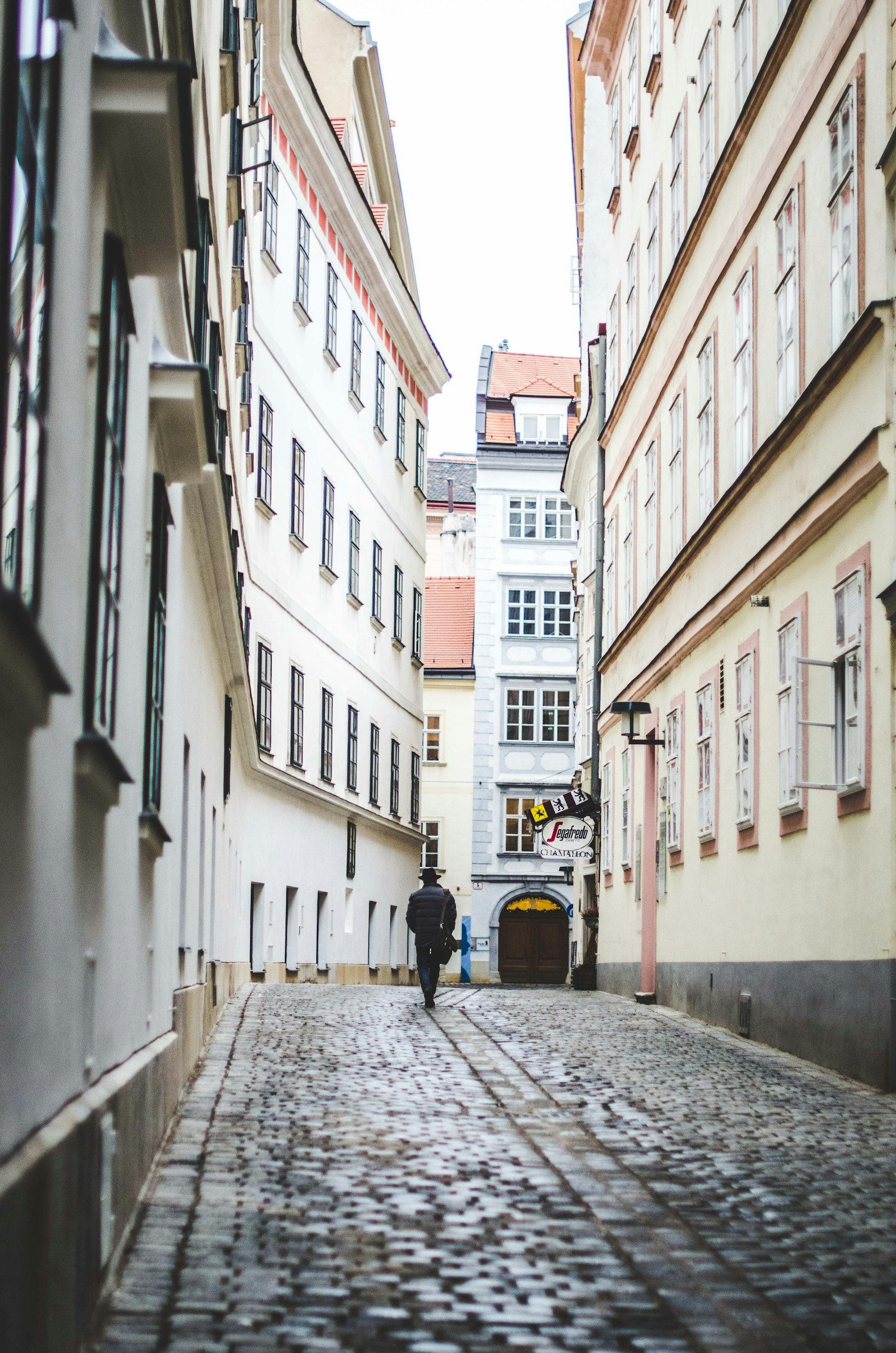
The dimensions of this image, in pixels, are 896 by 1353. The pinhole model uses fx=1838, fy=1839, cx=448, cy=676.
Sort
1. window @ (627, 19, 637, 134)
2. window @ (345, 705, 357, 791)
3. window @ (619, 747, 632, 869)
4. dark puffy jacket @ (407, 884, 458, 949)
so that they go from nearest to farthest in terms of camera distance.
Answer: dark puffy jacket @ (407, 884, 458, 949)
window @ (619, 747, 632, 869)
window @ (627, 19, 637, 134)
window @ (345, 705, 357, 791)

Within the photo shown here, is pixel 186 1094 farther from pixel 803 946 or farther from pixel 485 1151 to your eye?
pixel 803 946

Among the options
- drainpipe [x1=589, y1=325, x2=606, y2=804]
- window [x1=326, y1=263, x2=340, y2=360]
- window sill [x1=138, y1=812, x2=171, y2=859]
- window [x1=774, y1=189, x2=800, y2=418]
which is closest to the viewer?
window sill [x1=138, y1=812, x2=171, y2=859]

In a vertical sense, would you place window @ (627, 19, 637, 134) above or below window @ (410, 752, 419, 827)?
above

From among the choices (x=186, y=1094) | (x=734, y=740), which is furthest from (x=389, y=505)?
(x=186, y=1094)

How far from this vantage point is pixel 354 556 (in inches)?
1321

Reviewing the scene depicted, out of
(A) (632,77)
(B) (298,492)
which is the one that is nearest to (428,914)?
(B) (298,492)

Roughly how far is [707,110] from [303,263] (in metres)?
9.71

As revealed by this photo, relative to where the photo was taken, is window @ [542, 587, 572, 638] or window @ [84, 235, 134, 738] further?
window @ [542, 587, 572, 638]

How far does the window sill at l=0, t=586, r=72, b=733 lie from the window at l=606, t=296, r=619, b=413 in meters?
25.5

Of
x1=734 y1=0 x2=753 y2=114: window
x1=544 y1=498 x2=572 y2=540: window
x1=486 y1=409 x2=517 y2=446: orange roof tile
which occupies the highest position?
x1=486 y1=409 x2=517 y2=446: orange roof tile

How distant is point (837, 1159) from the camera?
903cm

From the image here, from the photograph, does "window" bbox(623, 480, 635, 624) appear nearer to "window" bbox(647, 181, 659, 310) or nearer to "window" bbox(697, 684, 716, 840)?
"window" bbox(647, 181, 659, 310)

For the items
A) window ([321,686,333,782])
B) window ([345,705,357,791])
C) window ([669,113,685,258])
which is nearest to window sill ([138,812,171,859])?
window ([669,113,685,258])

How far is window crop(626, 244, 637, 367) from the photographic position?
27188 mm
